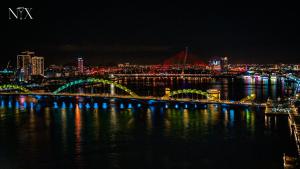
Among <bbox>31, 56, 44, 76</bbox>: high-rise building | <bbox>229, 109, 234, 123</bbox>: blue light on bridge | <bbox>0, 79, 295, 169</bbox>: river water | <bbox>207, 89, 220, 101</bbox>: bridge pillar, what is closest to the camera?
<bbox>0, 79, 295, 169</bbox>: river water

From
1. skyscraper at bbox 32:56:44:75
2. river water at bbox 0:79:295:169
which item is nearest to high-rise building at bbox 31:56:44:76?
skyscraper at bbox 32:56:44:75

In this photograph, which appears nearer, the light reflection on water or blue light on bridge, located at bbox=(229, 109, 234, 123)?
the light reflection on water

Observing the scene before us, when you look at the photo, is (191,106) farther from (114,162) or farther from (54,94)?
(114,162)

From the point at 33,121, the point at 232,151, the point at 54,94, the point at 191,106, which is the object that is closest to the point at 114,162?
the point at 232,151

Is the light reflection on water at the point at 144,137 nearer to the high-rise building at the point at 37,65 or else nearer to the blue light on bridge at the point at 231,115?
the blue light on bridge at the point at 231,115

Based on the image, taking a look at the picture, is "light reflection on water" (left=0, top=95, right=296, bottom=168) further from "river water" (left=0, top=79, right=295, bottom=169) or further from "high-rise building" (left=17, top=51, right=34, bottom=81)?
"high-rise building" (left=17, top=51, right=34, bottom=81)

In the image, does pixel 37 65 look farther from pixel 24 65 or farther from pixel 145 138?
pixel 145 138
